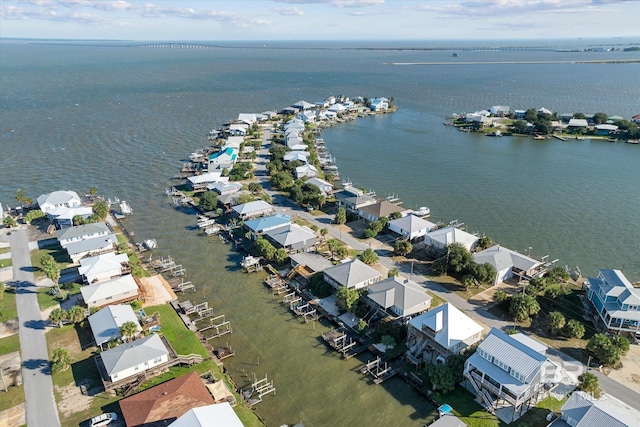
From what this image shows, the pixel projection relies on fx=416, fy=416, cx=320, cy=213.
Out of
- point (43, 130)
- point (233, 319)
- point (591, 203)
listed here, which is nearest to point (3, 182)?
point (43, 130)

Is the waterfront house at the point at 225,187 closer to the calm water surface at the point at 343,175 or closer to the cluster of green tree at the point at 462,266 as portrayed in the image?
the calm water surface at the point at 343,175

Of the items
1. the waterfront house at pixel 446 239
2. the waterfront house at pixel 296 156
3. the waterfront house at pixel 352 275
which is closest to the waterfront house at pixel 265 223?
the waterfront house at pixel 352 275

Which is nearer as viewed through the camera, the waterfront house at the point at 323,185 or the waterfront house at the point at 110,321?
the waterfront house at the point at 110,321

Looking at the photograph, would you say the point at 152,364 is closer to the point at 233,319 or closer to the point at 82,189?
the point at 233,319

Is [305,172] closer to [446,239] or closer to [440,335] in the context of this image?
[446,239]

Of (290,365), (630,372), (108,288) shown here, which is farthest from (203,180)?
(630,372)

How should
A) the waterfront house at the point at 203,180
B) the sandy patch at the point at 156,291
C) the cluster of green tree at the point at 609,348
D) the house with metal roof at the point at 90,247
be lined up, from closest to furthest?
1. the cluster of green tree at the point at 609,348
2. the sandy patch at the point at 156,291
3. the house with metal roof at the point at 90,247
4. the waterfront house at the point at 203,180
